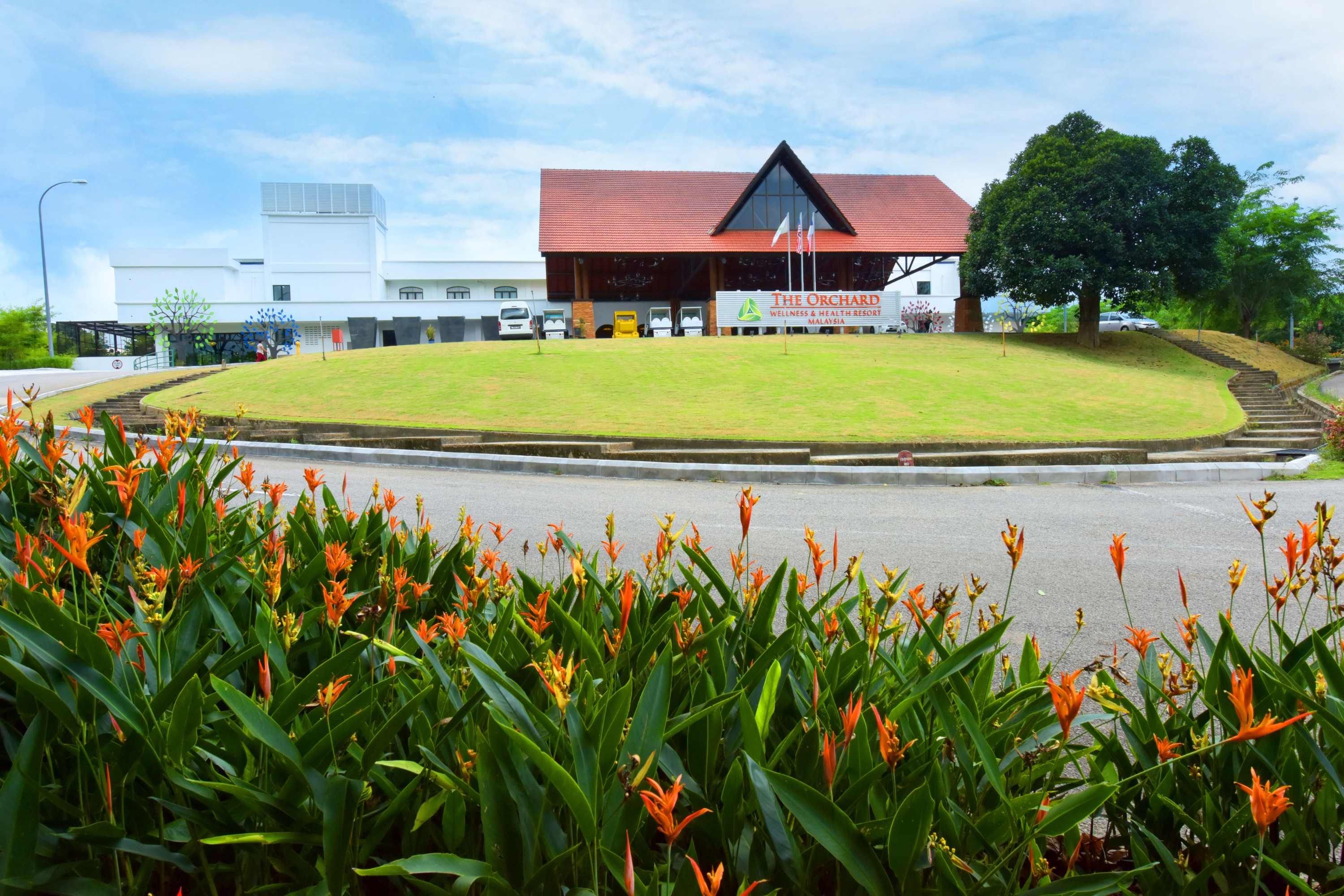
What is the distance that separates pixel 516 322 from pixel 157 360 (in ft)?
88.2

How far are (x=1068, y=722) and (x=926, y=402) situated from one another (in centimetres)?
1621

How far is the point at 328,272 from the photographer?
54281 mm

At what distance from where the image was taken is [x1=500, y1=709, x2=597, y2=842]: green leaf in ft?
3.61

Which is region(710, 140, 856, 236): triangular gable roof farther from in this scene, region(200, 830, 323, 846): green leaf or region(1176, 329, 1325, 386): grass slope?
region(200, 830, 323, 846): green leaf

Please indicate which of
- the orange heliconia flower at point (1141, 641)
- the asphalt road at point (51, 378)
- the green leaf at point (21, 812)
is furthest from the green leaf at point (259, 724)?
the asphalt road at point (51, 378)

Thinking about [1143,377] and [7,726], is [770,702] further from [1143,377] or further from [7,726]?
[1143,377]

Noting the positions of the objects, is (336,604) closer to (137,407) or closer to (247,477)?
(247,477)

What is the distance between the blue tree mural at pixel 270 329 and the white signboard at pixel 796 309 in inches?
1092

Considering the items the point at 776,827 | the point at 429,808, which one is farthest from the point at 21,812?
the point at 776,827

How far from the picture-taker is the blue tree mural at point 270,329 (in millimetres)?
45781

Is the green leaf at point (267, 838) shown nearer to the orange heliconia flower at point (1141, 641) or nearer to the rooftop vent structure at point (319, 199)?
the orange heliconia flower at point (1141, 641)

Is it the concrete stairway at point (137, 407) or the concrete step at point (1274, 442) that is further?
the concrete stairway at point (137, 407)

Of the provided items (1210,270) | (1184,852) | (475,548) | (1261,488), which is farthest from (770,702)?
(1210,270)

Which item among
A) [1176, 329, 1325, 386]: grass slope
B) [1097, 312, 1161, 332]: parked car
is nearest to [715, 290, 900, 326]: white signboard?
[1176, 329, 1325, 386]: grass slope
